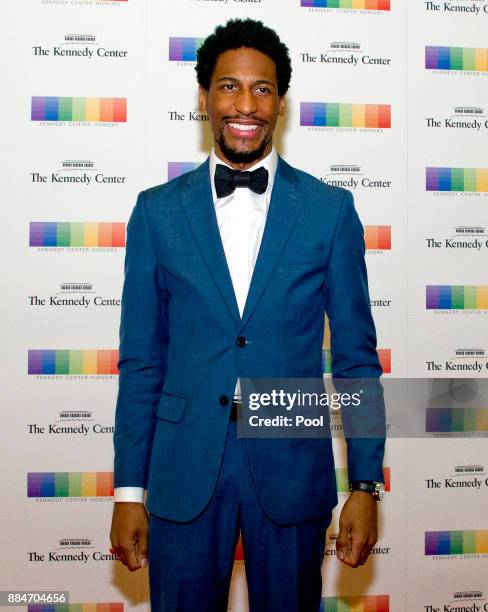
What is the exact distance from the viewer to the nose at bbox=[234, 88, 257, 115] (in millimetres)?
1661

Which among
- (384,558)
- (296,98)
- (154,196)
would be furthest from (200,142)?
(384,558)

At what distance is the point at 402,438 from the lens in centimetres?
268

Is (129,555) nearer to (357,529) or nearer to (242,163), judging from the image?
(357,529)

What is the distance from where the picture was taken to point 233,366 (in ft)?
4.98

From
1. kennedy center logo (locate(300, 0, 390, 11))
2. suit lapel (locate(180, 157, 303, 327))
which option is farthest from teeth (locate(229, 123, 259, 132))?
kennedy center logo (locate(300, 0, 390, 11))

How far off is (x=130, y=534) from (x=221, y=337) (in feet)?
1.62

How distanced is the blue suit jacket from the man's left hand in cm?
5

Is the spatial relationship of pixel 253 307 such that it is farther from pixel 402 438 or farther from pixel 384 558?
pixel 384 558

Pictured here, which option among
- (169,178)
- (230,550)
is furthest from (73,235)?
(230,550)

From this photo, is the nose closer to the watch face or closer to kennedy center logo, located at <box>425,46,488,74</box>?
the watch face

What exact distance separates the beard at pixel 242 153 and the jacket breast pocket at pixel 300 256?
0.29 meters

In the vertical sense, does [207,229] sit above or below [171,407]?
above

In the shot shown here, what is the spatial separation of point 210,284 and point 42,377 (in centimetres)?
127

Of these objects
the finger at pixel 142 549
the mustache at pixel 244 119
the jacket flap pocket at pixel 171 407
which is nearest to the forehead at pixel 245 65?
the mustache at pixel 244 119
